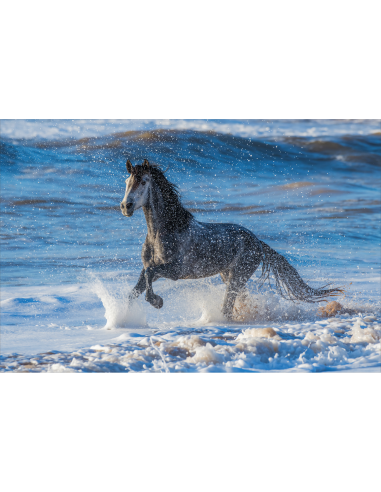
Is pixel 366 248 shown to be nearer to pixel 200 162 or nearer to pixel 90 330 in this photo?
pixel 200 162

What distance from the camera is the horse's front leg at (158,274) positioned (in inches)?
154

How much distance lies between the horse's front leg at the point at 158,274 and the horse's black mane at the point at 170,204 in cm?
27

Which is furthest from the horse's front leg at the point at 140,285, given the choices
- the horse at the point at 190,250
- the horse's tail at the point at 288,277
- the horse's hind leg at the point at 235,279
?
the horse's tail at the point at 288,277

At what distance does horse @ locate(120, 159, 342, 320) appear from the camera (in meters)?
3.94

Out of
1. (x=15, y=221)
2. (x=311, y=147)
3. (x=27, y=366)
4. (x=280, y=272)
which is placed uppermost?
(x=311, y=147)

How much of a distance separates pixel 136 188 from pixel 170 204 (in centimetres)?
27

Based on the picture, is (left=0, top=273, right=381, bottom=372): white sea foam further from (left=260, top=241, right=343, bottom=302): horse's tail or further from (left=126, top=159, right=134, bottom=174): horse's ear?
(left=126, top=159, right=134, bottom=174): horse's ear

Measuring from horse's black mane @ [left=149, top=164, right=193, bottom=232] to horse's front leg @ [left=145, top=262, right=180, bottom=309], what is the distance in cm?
27

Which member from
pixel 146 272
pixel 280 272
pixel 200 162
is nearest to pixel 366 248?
pixel 280 272

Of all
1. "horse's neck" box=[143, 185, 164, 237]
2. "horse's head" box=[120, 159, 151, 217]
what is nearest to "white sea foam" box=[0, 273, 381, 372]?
"horse's neck" box=[143, 185, 164, 237]

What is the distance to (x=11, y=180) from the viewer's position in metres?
4.23

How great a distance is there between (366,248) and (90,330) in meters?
2.17

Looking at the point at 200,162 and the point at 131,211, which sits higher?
the point at 200,162

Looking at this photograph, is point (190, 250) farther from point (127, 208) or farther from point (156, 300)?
point (127, 208)
